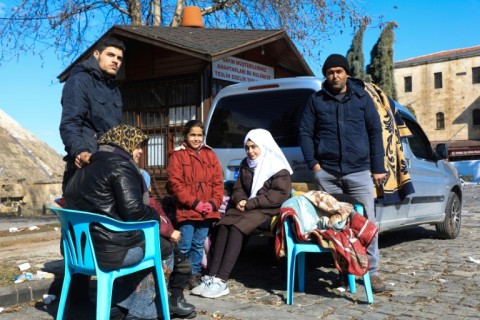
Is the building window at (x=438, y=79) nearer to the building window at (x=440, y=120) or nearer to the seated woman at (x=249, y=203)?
the building window at (x=440, y=120)

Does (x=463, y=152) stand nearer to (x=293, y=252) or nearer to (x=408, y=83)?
(x=408, y=83)

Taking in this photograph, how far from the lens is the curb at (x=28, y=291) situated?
474 centimetres

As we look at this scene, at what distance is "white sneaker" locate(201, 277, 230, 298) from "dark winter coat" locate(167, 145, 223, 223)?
0.64 m

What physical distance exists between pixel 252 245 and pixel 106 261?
441 centimetres

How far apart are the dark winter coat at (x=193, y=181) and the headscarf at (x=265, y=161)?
373mm

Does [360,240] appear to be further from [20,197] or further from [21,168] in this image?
[21,168]

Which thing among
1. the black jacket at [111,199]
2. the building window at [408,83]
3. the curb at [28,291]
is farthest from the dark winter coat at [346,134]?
the building window at [408,83]

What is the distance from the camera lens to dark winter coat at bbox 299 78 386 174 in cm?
496

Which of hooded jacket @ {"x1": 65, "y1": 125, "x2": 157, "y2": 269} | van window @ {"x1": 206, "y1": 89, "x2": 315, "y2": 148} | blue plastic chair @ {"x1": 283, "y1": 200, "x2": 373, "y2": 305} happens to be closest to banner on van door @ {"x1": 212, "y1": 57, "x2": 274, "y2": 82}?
van window @ {"x1": 206, "y1": 89, "x2": 315, "y2": 148}

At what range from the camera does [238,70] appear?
1093 cm

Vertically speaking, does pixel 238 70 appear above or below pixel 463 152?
above

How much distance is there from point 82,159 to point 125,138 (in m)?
0.33

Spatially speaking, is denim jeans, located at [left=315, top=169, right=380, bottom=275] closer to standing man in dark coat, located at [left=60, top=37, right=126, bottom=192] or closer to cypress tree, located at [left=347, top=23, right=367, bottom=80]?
standing man in dark coat, located at [left=60, top=37, right=126, bottom=192]

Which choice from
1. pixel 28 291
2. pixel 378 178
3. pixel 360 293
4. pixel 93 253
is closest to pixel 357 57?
pixel 378 178
